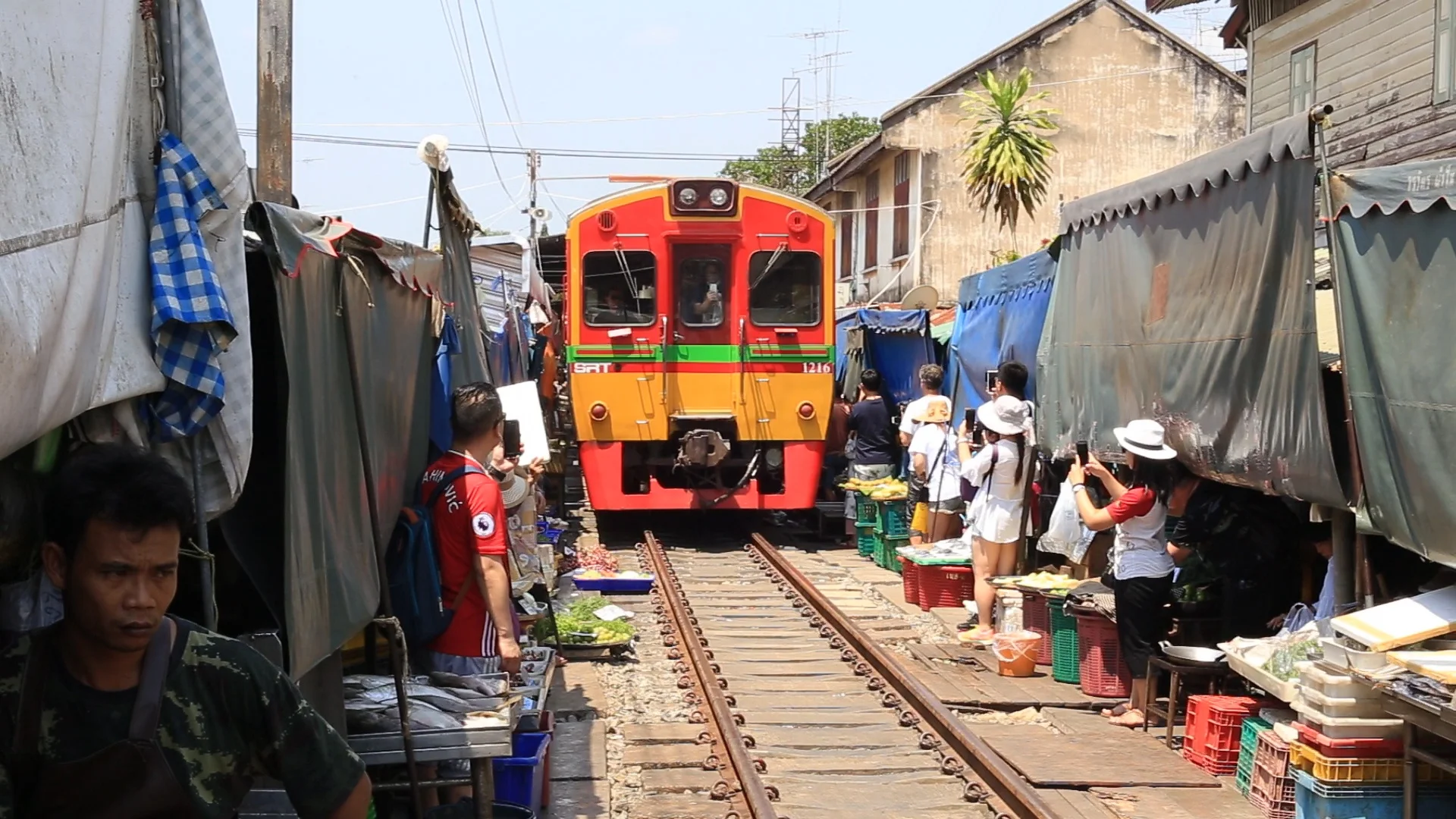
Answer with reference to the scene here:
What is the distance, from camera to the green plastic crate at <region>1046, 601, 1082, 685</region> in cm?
898

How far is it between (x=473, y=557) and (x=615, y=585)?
22.8 ft

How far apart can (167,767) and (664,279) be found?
39.3ft

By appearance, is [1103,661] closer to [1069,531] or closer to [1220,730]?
[1069,531]

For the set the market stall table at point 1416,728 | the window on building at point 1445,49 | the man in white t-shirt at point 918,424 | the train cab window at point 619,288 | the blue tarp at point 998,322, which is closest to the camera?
the market stall table at point 1416,728

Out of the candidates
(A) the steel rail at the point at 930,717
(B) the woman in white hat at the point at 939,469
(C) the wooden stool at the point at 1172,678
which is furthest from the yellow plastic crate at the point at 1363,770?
(B) the woman in white hat at the point at 939,469

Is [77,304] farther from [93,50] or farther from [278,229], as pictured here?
[278,229]

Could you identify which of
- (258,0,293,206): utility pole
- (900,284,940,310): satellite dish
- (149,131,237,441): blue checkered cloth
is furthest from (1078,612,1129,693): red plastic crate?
(900,284,940,310): satellite dish

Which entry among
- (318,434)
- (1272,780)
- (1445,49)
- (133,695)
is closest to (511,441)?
(318,434)

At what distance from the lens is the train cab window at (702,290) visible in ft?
48.0

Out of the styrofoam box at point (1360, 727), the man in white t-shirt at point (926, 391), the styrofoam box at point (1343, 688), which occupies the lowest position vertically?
the styrofoam box at point (1360, 727)

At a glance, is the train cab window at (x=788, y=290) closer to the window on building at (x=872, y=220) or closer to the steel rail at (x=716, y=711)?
the steel rail at (x=716, y=711)

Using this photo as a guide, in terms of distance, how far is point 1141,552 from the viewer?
782 cm

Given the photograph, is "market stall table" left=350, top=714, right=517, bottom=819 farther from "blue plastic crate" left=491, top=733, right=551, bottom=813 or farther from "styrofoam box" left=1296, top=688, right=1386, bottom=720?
"styrofoam box" left=1296, top=688, right=1386, bottom=720

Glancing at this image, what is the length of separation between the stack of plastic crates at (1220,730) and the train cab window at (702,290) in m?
8.18
